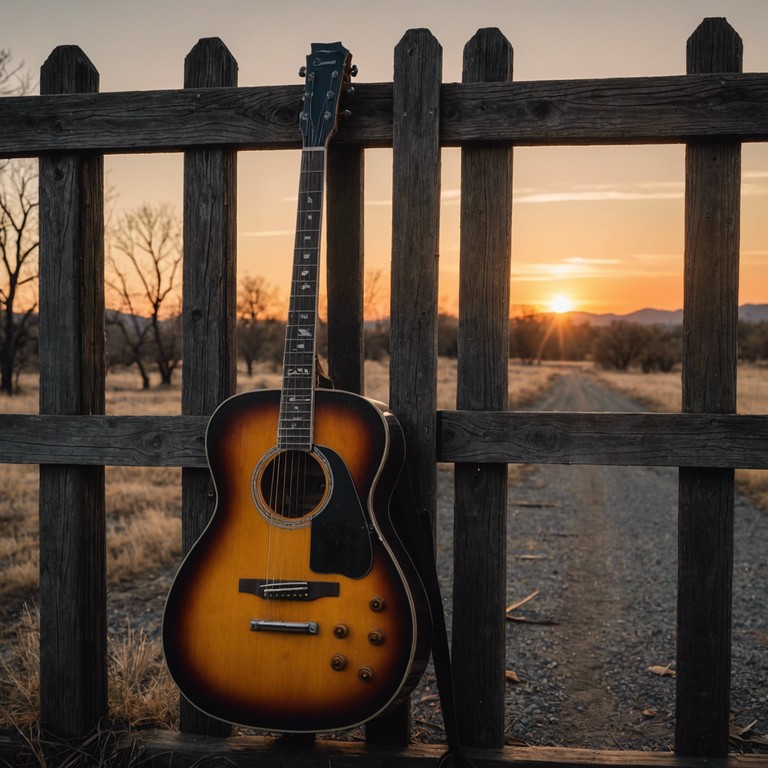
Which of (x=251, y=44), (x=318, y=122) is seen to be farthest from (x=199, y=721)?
(x=251, y=44)

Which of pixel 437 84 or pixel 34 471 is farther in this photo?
pixel 34 471

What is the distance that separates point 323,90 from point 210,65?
51cm

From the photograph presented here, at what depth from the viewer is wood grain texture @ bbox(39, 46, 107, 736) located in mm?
3057

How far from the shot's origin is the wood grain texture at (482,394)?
9.34 ft

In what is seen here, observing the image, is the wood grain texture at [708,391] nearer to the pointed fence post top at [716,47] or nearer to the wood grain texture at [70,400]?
the pointed fence post top at [716,47]

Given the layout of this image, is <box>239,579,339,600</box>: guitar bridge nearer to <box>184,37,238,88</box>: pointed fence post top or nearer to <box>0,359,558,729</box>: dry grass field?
<box>0,359,558,729</box>: dry grass field

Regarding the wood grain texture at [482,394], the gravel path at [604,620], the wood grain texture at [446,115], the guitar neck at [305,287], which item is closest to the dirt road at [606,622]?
the gravel path at [604,620]

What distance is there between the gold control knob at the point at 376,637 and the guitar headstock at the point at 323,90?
1710mm

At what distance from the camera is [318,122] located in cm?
278

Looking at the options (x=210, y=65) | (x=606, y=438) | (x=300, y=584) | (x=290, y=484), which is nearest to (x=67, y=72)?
(x=210, y=65)

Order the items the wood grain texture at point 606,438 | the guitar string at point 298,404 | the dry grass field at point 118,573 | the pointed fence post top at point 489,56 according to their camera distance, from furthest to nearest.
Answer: the dry grass field at point 118,573
the pointed fence post top at point 489,56
the wood grain texture at point 606,438
the guitar string at point 298,404

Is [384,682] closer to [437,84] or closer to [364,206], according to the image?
[364,206]

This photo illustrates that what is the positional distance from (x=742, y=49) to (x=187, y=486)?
2632 mm

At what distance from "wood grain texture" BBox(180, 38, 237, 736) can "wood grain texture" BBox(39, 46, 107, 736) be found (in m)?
0.43
